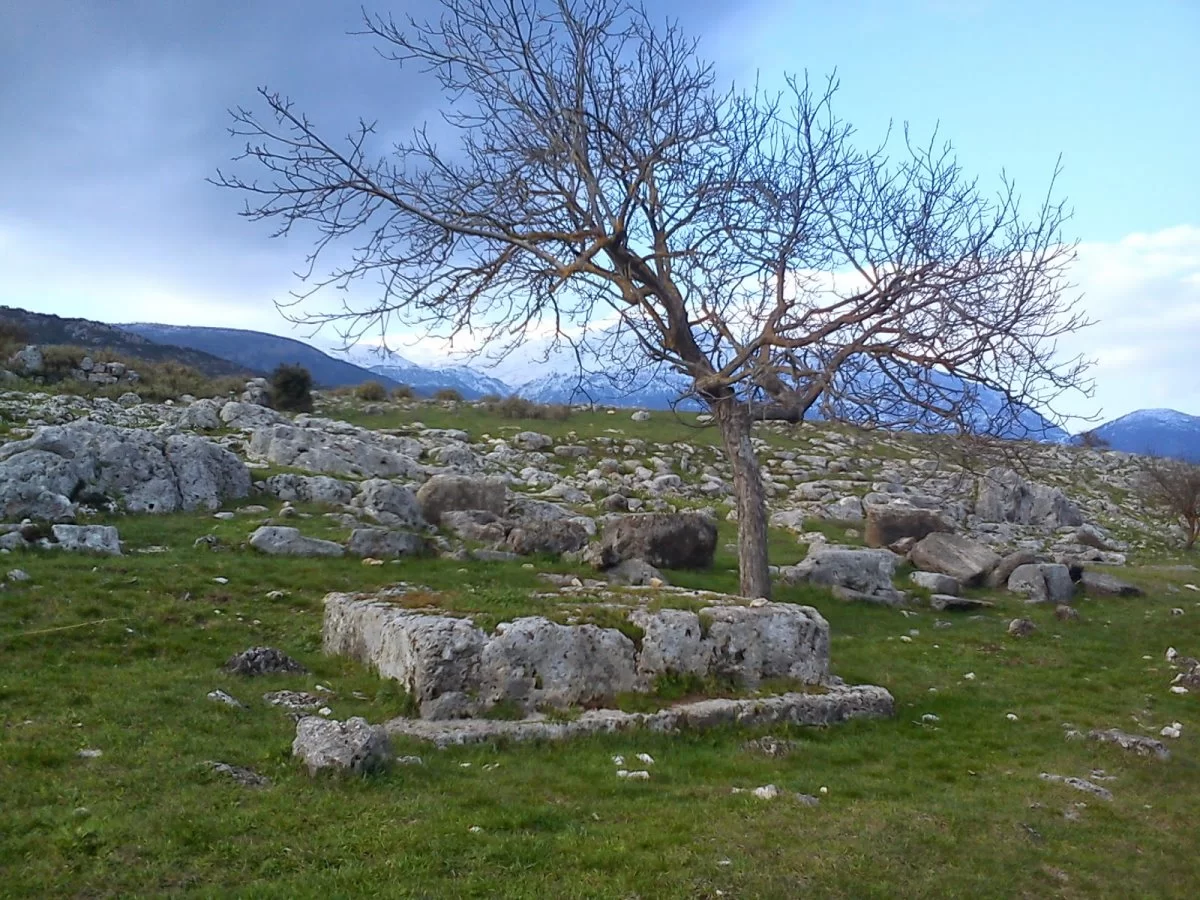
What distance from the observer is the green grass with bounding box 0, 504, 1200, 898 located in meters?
5.77

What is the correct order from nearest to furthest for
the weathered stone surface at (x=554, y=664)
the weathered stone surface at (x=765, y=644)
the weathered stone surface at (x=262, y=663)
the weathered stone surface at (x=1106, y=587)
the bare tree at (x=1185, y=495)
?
the weathered stone surface at (x=554, y=664) < the weathered stone surface at (x=262, y=663) < the weathered stone surface at (x=765, y=644) < the weathered stone surface at (x=1106, y=587) < the bare tree at (x=1185, y=495)

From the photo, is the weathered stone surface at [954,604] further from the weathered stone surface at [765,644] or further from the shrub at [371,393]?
the shrub at [371,393]

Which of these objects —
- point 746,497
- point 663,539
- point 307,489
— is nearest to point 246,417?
point 307,489

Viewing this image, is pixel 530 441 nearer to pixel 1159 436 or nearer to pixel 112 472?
pixel 112 472

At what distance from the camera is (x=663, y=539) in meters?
19.2

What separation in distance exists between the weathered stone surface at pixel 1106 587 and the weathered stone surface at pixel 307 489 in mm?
17371

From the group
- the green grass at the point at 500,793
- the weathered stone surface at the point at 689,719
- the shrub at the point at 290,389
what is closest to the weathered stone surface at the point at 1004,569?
the green grass at the point at 500,793

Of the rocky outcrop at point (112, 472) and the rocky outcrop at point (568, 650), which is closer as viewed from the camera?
the rocky outcrop at point (568, 650)

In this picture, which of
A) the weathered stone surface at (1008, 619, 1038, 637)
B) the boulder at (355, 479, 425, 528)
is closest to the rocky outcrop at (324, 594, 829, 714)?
the weathered stone surface at (1008, 619, 1038, 637)

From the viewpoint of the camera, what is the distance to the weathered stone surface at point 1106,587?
2134 cm

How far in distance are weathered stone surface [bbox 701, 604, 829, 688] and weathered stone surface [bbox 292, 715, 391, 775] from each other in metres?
4.38

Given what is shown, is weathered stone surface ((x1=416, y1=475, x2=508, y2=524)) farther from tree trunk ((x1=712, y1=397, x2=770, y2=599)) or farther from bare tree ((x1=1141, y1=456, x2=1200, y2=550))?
bare tree ((x1=1141, y1=456, x2=1200, y2=550))

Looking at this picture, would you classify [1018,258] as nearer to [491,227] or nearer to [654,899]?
[491,227]

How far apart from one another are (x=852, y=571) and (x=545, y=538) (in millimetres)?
6543
